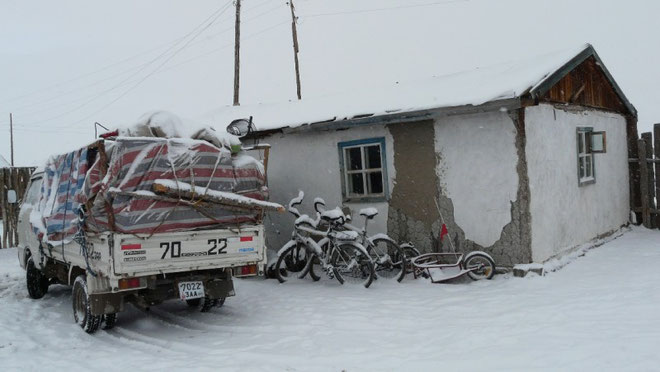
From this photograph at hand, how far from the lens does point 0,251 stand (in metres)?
13.2

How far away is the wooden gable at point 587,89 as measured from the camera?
9.46 m

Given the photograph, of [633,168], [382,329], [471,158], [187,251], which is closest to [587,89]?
[633,168]

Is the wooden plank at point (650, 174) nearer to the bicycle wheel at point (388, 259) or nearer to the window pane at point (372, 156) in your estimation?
the window pane at point (372, 156)

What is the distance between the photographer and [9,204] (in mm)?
13891

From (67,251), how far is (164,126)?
2.07 m

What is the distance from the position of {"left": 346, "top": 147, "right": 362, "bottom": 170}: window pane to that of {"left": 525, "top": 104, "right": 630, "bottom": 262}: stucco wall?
2.97 meters

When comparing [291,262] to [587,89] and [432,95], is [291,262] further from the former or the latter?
[587,89]

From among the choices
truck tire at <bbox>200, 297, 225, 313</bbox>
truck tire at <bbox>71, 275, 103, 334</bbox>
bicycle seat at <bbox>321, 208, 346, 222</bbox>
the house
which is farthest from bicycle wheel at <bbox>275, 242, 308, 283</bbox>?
truck tire at <bbox>71, 275, 103, 334</bbox>

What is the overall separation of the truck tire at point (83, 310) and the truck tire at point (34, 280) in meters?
2.15

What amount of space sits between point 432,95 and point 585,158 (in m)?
3.58

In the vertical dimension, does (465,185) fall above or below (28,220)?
above

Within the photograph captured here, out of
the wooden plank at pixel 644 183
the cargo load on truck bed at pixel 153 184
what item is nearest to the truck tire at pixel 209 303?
the cargo load on truck bed at pixel 153 184

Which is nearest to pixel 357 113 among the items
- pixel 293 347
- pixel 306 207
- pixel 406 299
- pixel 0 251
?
pixel 306 207

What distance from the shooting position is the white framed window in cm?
1017
